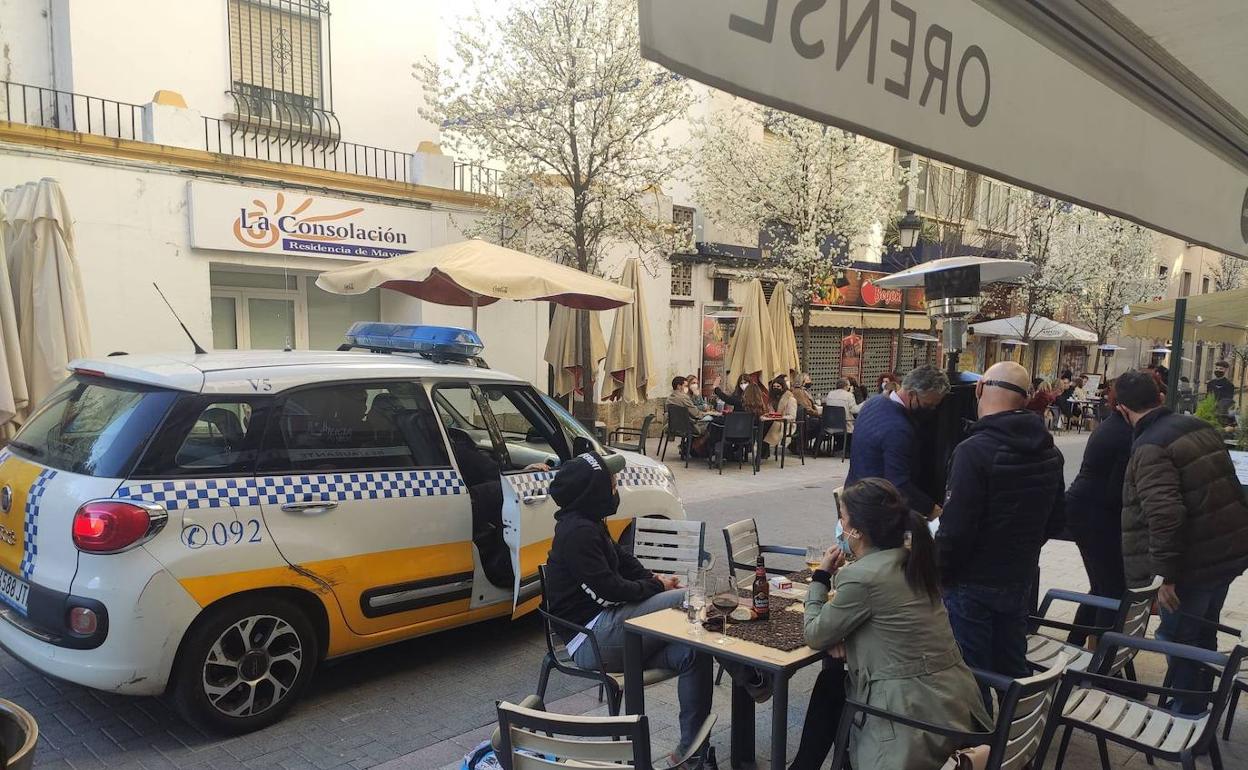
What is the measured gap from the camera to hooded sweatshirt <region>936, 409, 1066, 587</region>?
350cm

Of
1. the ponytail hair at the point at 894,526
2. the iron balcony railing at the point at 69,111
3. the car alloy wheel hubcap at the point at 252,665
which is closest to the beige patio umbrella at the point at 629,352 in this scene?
the iron balcony railing at the point at 69,111

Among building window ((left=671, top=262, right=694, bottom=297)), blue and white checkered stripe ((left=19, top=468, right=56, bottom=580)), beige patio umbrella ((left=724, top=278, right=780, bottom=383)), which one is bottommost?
blue and white checkered stripe ((left=19, top=468, right=56, bottom=580))

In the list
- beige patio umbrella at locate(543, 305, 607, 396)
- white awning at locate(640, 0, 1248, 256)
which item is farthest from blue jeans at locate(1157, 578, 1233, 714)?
beige patio umbrella at locate(543, 305, 607, 396)

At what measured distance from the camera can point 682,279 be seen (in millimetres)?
17234

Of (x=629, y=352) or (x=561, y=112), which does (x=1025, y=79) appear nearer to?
(x=561, y=112)

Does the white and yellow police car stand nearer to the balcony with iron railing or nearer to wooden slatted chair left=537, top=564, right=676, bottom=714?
wooden slatted chair left=537, top=564, right=676, bottom=714

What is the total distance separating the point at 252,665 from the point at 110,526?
101 cm

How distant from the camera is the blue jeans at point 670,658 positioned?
362 centimetres

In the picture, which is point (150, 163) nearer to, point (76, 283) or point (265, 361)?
point (76, 283)

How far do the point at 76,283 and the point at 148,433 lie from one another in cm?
421

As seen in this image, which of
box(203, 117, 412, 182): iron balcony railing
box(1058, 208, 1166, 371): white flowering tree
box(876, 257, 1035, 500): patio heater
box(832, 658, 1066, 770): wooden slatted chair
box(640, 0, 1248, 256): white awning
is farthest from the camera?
box(1058, 208, 1166, 371): white flowering tree

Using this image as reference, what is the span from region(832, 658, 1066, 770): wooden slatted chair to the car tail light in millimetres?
3160

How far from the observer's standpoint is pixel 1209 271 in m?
37.8

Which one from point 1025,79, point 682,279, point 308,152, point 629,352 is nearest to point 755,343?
point 629,352
